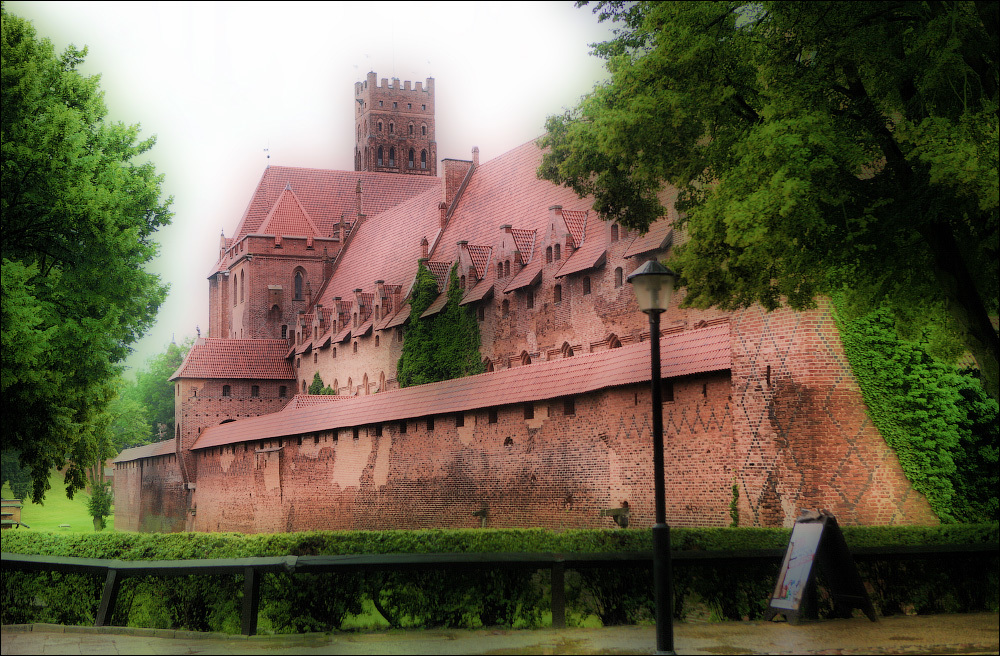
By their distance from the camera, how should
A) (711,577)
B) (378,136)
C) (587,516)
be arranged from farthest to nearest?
(378,136), (587,516), (711,577)

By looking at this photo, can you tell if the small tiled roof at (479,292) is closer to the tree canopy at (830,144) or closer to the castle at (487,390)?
the castle at (487,390)

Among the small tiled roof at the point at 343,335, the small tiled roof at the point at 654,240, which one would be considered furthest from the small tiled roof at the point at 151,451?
the small tiled roof at the point at 654,240

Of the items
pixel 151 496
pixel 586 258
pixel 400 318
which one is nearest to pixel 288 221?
pixel 151 496

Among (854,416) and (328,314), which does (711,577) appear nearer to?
(854,416)

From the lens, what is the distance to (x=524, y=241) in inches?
1556

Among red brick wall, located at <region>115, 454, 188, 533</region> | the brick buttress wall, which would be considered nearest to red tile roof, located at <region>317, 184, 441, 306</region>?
red brick wall, located at <region>115, 454, 188, 533</region>

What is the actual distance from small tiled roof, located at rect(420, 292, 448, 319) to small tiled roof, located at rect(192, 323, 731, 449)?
6.94m

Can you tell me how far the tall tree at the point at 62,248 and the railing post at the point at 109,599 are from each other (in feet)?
17.3

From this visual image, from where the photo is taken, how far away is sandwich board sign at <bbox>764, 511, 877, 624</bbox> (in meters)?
11.3

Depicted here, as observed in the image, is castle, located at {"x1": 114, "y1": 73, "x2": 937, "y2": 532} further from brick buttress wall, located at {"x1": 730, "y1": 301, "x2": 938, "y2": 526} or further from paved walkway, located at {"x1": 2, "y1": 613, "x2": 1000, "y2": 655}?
paved walkway, located at {"x1": 2, "y1": 613, "x2": 1000, "y2": 655}

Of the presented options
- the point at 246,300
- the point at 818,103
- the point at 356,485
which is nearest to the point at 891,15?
the point at 818,103

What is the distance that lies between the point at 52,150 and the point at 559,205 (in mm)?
21315

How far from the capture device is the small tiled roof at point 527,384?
69.6 ft

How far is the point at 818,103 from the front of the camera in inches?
514
